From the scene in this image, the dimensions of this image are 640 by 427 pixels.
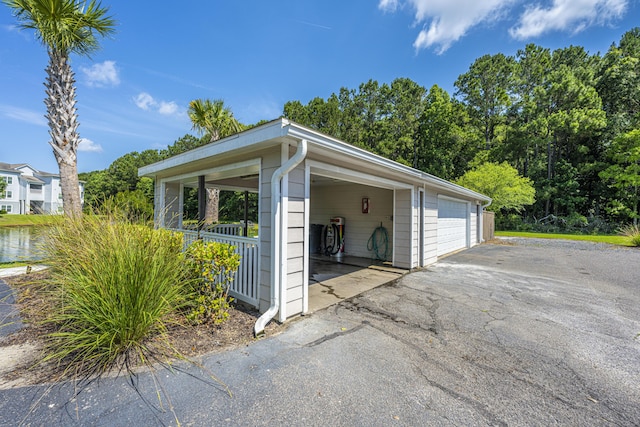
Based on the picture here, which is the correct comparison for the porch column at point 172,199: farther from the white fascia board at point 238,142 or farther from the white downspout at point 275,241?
the white downspout at point 275,241

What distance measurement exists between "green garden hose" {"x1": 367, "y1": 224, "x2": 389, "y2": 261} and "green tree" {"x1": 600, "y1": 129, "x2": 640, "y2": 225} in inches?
848

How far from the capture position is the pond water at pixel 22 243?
117 inches

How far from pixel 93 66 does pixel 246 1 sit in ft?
13.8

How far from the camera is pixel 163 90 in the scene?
895 cm

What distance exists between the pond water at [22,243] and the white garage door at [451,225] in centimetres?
893

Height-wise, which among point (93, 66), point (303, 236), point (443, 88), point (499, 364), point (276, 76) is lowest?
point (499, 364)

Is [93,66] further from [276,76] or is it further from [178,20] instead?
[276,76]

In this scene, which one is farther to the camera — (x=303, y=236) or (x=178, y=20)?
(x=178, y=20)

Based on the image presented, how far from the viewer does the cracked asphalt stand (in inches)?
72.6

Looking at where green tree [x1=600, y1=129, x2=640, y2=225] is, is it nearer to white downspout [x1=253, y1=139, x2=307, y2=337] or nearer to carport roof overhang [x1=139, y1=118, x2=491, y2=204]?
carport roof overhang [x1=139, y1=118, x2=491, y2=204]

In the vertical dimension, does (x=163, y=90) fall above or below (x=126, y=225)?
above

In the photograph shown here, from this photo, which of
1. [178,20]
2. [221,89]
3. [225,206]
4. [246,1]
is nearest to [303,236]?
[246,1]

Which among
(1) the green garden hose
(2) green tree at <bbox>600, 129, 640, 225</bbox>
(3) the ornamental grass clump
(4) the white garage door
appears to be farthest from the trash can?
(2) green tree at <bbox>600, 129, 640, 225</bbox>

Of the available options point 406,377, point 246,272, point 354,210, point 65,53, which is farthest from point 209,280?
point 65,53
